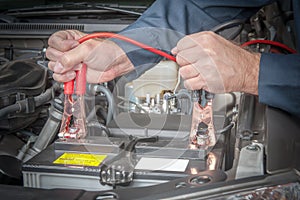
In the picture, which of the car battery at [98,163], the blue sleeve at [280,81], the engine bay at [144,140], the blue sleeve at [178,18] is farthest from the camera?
the blue sleeve at [178,18]

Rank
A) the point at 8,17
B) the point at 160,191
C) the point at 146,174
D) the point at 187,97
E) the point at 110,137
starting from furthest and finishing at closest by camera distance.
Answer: the point at 8,17 → the point at 187,97 → the point at 110,137 → the point at 146,174 → the point at 160,191

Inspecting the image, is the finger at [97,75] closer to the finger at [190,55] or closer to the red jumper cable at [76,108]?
the red jumper cable at [76,108]

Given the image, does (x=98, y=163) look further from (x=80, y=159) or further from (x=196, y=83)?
(x=196, y=83)

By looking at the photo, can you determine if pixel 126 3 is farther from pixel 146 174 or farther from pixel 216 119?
pixel 146 174

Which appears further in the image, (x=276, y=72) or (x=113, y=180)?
(x=276, y=72)

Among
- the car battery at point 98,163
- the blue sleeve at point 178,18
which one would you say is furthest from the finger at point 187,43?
the blue sleeve at point 178,18

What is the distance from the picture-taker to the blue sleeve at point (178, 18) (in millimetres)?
1305

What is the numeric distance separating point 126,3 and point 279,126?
1238 millimetres

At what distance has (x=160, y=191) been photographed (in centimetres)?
77

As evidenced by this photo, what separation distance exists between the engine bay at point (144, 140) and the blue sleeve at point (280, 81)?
0.03 m

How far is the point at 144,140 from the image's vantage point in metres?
1.03

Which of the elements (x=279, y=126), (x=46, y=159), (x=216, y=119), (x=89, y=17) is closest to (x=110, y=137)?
(x=46, y=159)

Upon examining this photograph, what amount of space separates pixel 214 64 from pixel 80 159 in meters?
0.38

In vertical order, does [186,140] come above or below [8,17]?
below
